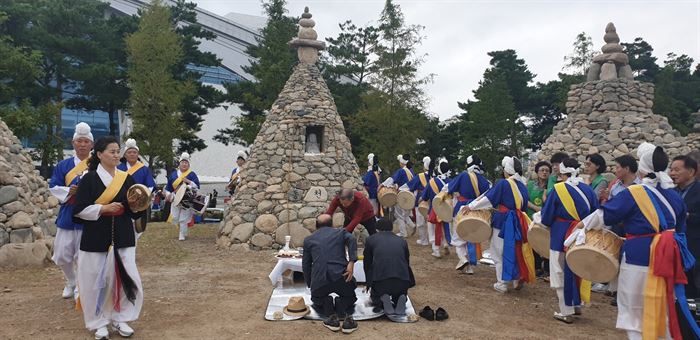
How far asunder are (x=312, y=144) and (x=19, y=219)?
225 inches

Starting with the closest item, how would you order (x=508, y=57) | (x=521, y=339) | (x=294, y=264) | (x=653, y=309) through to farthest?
1. (x=653, y=309)
2. (x=521, y=339)
3. (x=294, y=264)
4. (x=508, y=57)

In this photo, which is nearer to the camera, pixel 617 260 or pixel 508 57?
pixel 617 260

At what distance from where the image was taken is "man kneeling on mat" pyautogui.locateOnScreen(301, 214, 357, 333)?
5.28 meters

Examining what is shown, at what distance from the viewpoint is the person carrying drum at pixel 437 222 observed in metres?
10.0

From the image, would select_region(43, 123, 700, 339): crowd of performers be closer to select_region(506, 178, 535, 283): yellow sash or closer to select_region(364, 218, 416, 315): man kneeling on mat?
select_region(364, 218, 416, 315): man kneeling on mat

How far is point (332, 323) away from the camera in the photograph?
205 inches

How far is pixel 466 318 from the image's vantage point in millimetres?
5727

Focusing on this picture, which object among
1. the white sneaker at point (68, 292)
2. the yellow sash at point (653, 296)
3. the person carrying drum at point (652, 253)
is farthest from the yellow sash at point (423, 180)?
the white sneaker at point (68, 292)

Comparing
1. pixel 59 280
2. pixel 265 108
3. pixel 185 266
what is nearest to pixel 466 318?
pixel 185 266

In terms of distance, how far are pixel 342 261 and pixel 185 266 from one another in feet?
14.6

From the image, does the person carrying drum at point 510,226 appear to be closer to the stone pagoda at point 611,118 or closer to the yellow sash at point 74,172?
the yellow sash at point 74,172

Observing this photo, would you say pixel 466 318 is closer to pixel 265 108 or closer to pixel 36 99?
pixel 265 108

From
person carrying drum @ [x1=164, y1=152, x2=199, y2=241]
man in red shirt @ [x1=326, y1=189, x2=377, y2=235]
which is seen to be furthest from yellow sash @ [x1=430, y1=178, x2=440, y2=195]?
person carrying drum @ [x1=164, y1=152, x2=199, y2=241]

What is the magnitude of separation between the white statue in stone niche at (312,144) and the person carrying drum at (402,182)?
2.46 meters
